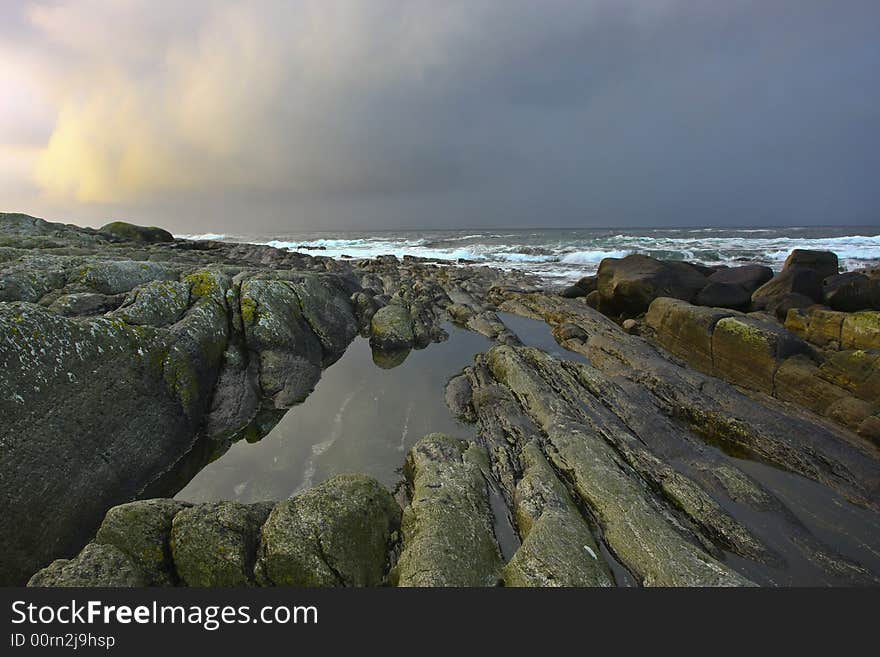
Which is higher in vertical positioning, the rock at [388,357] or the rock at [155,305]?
the rock at [155,305]

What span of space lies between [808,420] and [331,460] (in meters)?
11.7

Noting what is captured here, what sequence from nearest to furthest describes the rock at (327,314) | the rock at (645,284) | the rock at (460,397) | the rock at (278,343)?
1. the rock at (460,397)
2. the rock at (278,343)
3. the rock at (327,314)
4. the rock at (645,284)

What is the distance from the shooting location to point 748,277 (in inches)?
795

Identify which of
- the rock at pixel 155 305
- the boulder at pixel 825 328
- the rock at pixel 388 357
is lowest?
the rock at pixel 388 357

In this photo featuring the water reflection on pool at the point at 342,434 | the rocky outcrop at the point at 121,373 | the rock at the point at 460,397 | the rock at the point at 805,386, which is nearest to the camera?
the rocky outcrop at the point at 121,373

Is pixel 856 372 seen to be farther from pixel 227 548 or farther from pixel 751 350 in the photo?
pixel 227 548

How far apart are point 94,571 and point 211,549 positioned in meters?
1.07

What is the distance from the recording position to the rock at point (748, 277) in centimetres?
1981

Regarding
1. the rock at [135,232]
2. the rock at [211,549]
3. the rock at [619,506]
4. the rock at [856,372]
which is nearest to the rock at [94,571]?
the rock at [211,549]

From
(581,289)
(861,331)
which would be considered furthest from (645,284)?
(861,331)

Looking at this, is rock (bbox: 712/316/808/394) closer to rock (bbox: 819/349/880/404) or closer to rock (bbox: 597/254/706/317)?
rock (bbox: 819/349/880/404)

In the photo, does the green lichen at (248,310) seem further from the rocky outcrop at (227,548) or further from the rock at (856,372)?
the rock at (856,372)

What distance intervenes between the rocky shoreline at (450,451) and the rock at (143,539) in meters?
0.02

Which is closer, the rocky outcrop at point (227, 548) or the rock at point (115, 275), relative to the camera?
the rocky outcrop at point (227, 548)
